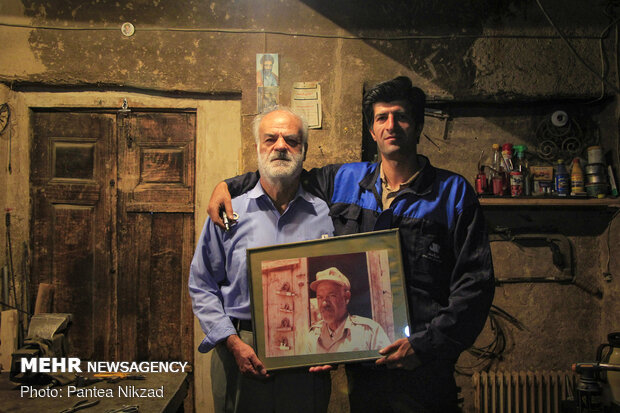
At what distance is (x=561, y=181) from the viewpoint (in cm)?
260

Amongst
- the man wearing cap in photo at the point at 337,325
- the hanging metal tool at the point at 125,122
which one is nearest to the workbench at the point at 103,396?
the man wearing cap in photo at the point at 337,325

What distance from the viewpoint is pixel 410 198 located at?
1.67 m

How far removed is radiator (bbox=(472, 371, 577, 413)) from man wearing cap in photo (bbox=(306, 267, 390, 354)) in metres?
1.46

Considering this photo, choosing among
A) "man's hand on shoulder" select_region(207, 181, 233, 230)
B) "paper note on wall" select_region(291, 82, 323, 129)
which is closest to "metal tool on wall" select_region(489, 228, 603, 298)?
"paper note on wall" select_region(291, 82, 323, 129)

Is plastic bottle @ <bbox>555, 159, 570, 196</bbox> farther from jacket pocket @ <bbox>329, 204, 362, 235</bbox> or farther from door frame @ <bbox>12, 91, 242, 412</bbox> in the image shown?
door frame @ <bbox>12, 91, 242, 412</bbox>

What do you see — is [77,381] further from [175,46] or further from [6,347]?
[175,46]

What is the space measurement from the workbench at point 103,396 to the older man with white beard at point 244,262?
21cm

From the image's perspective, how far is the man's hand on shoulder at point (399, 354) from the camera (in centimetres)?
154

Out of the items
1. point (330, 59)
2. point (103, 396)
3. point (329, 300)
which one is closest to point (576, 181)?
point (330, 59)

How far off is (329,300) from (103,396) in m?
1.07

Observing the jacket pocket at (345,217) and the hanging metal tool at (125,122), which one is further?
the hanging metal tool at (125,122)

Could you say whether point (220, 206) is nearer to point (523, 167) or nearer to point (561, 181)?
point (523, 167)

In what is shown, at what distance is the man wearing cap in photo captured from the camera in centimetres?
155

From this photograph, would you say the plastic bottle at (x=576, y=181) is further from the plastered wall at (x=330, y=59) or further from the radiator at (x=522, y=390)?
the radiator at (x=522, y=390)
